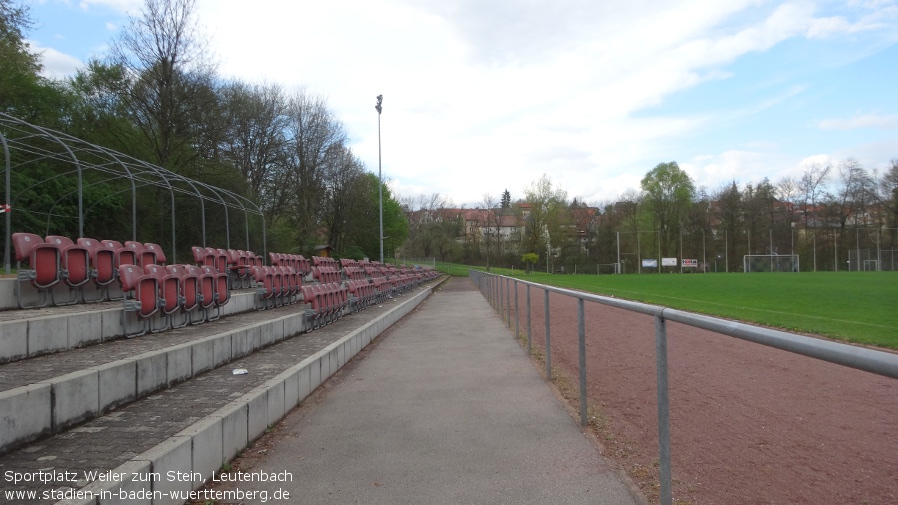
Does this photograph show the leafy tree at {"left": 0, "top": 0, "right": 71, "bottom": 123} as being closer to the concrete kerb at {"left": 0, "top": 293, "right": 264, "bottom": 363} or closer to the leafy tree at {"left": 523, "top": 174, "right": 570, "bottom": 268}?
the concrete kerb at {"left": 0, "top": 293, "right": 264, "bottom": 363}

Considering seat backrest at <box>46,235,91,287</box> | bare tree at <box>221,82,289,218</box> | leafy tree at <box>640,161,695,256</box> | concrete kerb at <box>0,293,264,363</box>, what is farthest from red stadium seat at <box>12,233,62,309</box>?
leafy tree at <box>640,161,695,256</box>

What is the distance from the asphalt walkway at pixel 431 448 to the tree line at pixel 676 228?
62.2 metres

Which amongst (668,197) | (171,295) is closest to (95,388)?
(171,295)

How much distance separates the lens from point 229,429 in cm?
381

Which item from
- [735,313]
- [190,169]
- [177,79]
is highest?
[177,79]

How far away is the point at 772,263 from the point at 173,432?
231 feet

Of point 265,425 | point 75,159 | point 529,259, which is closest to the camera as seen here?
point 265,425

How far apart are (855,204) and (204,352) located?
2830 inches

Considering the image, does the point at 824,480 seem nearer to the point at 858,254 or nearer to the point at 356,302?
the point at 356,302

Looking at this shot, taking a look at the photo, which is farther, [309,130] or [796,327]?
[309,130]

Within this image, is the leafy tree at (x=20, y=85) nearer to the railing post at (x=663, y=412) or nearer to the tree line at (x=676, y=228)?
the railing post at (x=663, y=412)

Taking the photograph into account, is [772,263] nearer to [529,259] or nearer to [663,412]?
[529,259]

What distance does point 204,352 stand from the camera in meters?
5.75

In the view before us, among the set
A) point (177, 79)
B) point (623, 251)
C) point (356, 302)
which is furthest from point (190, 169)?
point (623, 251)
